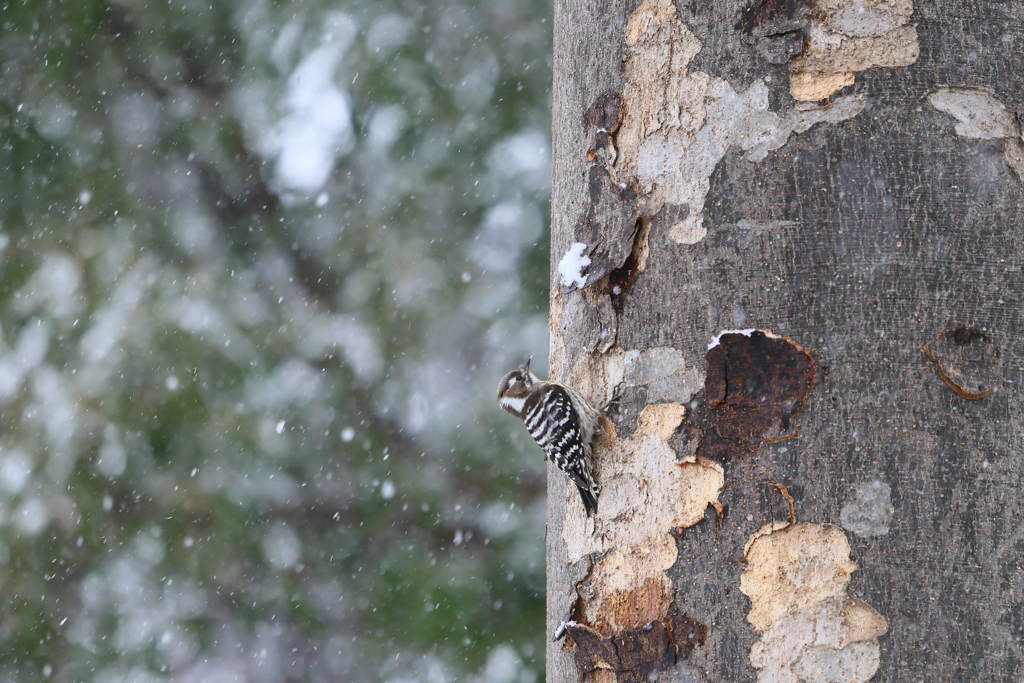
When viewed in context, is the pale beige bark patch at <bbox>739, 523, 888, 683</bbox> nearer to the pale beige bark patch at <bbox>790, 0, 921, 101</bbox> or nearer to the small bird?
the small bird

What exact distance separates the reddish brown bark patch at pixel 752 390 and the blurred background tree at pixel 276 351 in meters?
3.17

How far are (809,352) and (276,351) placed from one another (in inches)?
152

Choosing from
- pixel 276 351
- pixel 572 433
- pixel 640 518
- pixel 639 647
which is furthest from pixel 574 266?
pixel 276 351

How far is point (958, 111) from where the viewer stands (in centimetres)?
98

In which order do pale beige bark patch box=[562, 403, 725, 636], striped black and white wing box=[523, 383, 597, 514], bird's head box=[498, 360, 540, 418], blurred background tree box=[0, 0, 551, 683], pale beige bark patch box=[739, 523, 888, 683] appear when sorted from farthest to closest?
blurred background tree box=[0, 0, 551, 683] < bird's head box=[498, 360, 540, 418] < striped black and white wing box=[523, 383, 597, 514] < pale beige bark patch box=[562, 403, 725, 636] < pale beige bark patch box=[739, 523, 888, 683]

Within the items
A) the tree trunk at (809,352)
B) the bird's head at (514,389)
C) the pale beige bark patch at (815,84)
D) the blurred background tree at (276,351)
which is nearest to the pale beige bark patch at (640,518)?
the tree trunk at (809,352)

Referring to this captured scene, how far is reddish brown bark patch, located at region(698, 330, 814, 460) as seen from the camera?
0.95 meters

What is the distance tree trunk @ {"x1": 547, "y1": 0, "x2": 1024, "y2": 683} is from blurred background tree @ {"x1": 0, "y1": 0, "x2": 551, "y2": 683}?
3112 mm

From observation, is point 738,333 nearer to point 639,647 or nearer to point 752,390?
point 752,390

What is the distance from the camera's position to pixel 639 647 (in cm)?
102

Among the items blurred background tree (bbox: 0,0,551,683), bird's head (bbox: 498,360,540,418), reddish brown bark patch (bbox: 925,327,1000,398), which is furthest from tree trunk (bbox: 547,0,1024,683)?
blurred background tree (bbox: 0,0,551,683)

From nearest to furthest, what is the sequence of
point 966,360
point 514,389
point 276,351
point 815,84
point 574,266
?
point 966,360, point 815,84, point 574,266, point 514,389, point 276,351

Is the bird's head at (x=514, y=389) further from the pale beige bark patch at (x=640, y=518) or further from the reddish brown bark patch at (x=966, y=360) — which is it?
the reddish brown bark patch at (x=966, y=360)

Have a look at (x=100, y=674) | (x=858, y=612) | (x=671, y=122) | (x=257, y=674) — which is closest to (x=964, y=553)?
(x=858, y=612)
